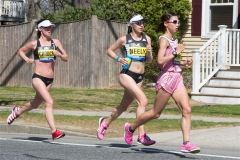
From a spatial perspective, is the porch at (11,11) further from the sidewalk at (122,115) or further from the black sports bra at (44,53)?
the black sports bra at (44,53)

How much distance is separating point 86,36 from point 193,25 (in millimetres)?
3558

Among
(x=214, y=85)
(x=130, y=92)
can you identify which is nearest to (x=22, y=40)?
(x=214, y=85)

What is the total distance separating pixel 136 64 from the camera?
10219 mm

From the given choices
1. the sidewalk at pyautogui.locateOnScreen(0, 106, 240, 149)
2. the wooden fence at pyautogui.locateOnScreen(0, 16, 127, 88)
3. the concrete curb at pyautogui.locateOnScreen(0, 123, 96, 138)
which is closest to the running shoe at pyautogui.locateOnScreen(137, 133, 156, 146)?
the sidewalk at pyautogui.locateOnScreen(0, 106, 240, 149)

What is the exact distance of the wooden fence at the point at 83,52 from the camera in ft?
71.1

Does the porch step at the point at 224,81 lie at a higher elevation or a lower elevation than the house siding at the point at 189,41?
lower

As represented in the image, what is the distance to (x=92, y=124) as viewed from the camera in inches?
539

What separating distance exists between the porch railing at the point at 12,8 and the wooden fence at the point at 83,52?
17.7m

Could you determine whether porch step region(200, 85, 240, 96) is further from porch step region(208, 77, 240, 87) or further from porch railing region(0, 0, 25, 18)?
porch railing region(0, 0, 25, 18)

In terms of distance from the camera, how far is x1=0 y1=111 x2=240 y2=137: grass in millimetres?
12984

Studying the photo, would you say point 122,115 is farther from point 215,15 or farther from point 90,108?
point 215,15

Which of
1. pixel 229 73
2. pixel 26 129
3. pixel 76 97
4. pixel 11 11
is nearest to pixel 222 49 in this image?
pixel 229 73

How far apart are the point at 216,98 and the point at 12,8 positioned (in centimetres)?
2606

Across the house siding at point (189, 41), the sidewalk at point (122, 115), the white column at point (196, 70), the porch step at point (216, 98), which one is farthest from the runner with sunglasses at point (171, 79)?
the house siding at point (189, 41)
